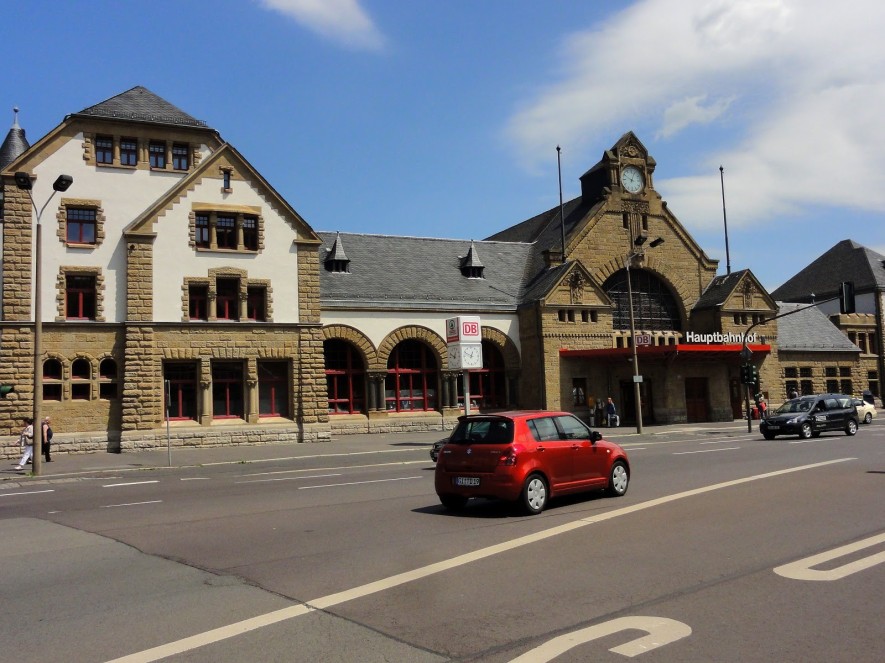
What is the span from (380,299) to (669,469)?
21050 millimetres

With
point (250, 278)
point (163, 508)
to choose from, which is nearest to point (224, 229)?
point (250, 278)

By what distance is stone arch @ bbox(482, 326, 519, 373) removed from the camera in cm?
3947

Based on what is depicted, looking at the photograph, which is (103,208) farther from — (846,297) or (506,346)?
(846,297)

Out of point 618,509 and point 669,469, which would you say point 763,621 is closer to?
point 618,509

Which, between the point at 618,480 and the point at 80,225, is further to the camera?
the point at 80,225

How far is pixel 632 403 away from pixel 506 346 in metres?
7.61

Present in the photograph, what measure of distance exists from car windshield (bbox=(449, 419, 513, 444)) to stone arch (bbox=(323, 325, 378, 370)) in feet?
76.8

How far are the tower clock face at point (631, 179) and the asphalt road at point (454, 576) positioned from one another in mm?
30549

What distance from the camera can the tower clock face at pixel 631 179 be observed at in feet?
142

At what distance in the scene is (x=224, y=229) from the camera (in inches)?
1248

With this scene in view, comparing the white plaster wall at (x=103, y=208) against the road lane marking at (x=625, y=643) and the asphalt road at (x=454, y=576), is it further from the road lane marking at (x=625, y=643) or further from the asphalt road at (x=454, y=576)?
the road lane marking at (x=625, y=643)

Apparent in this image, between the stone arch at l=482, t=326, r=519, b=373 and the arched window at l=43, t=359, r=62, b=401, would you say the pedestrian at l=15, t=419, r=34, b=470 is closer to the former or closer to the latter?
the arched window at l=43, t=359, r=62, b=401

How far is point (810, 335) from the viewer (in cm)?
5091

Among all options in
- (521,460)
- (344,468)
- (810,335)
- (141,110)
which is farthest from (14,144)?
(810,335)
